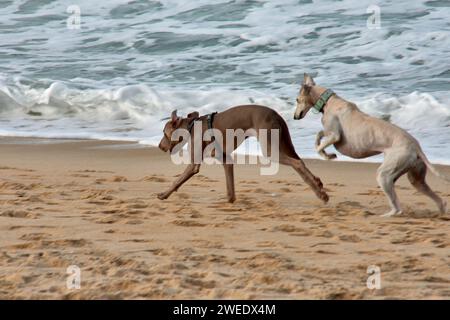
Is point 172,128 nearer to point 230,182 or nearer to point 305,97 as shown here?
point 230,182

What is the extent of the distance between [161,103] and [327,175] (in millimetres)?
4653

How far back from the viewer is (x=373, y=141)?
280 inches

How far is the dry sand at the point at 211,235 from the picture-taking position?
16.3 feet

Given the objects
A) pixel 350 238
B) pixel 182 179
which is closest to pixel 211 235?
pixel 350 238

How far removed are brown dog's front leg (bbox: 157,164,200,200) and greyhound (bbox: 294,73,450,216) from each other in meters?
0.93

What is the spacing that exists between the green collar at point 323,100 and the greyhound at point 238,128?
30 centimetres

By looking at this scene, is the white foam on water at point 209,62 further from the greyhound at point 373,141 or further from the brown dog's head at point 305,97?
the greyhound at point 373,141

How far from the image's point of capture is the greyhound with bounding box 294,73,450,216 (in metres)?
6.93

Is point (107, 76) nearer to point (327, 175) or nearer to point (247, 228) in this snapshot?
point (327, 175)

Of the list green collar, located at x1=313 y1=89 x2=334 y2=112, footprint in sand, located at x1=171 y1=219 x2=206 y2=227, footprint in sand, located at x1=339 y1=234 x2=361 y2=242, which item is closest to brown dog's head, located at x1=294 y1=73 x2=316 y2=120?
green collar, located at x1=313 y1=89 x2=334 y2=112

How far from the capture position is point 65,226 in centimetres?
652

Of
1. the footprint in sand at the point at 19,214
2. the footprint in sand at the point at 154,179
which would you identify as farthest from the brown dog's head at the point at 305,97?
the footprint in sand at the point at 19,214

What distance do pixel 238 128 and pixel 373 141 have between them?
3.53ft

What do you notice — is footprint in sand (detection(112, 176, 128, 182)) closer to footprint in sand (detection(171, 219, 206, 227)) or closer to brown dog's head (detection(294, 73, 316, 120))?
brown dog's head (detection(294, 73, 316, 120))
